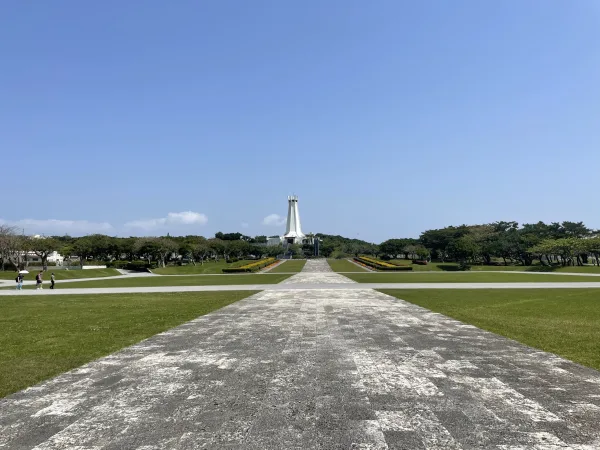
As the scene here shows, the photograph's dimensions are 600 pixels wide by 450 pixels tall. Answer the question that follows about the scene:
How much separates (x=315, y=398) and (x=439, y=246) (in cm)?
10228

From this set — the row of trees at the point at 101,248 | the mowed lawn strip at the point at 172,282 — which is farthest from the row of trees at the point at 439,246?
the mowed lawn strip at the point at 172,282

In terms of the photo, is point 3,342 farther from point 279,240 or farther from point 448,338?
point 279,240

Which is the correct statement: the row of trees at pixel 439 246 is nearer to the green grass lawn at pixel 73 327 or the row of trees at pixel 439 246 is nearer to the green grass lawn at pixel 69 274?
the green grass lawn at pixel 69 274

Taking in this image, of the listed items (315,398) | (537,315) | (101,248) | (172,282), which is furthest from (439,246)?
(315,398)

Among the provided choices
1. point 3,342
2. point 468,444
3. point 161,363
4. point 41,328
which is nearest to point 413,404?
point 468,444

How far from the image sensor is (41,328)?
1335 cm

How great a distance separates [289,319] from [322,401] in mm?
8200

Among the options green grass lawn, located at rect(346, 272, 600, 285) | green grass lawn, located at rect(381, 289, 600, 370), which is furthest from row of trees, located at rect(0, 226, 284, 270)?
green grass lawn, located at rect(381, 289, 600, 370)

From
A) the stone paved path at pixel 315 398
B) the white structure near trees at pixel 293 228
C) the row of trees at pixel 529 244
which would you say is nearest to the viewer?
the stone paved path at pixel 315 398

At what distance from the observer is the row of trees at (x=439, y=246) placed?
2349 inches

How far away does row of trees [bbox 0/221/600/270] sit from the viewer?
2349 inches

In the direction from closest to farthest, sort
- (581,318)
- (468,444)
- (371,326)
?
(468,444), (371,326), (581,318)

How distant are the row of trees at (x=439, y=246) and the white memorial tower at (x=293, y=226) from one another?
2959 centimetres

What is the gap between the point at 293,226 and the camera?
157m
